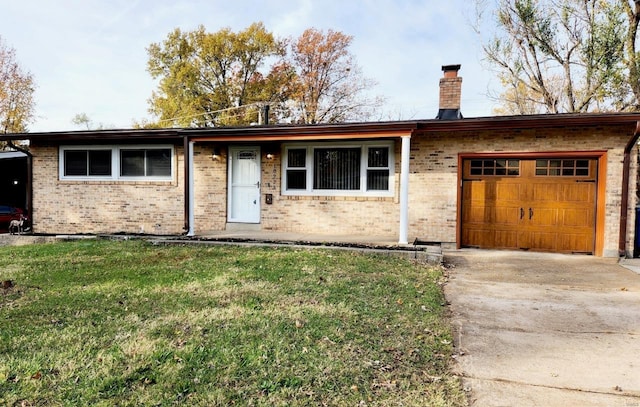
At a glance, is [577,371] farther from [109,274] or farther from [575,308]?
[109,274]

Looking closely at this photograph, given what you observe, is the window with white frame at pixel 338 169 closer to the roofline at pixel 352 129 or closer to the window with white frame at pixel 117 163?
the roofline at pixel 352 129

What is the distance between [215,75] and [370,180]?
21.6 meters

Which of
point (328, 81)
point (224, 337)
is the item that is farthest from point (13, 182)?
point (328, 81)

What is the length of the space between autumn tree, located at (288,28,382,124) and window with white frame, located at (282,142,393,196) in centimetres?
1665

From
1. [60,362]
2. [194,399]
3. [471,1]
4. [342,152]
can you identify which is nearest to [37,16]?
[342,152]

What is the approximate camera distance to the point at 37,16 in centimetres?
1347

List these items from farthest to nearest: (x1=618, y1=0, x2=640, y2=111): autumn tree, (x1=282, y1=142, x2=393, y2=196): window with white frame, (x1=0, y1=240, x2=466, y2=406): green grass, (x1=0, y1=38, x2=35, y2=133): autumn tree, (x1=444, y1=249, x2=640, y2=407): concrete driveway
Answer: (x1=0, y1=38, x2=35, y2=133): autumn tree
(x1=618, y1=0, x2=640, y2=111): autumn tree
(x1=282, y1=142, x2=393, y2=196): window with white frame
(x1=444, y1=249, x2=640, y2=407): concrete driveway
(x1=0, y1=240, x2=466, y2=406): green grass

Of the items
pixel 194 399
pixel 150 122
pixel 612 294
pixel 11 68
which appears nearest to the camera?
pixel 194 399

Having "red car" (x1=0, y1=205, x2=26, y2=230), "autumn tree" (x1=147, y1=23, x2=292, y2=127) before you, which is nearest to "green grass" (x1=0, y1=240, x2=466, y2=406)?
"red car" (x1=0, y1=205, x2=26, y2=230)

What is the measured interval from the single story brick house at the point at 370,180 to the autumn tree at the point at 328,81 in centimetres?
1614

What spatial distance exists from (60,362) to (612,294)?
633 centimetres

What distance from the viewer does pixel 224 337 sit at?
11.2 ft

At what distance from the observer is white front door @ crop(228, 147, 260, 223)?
1047cm

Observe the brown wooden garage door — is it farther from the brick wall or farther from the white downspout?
the brick wall
